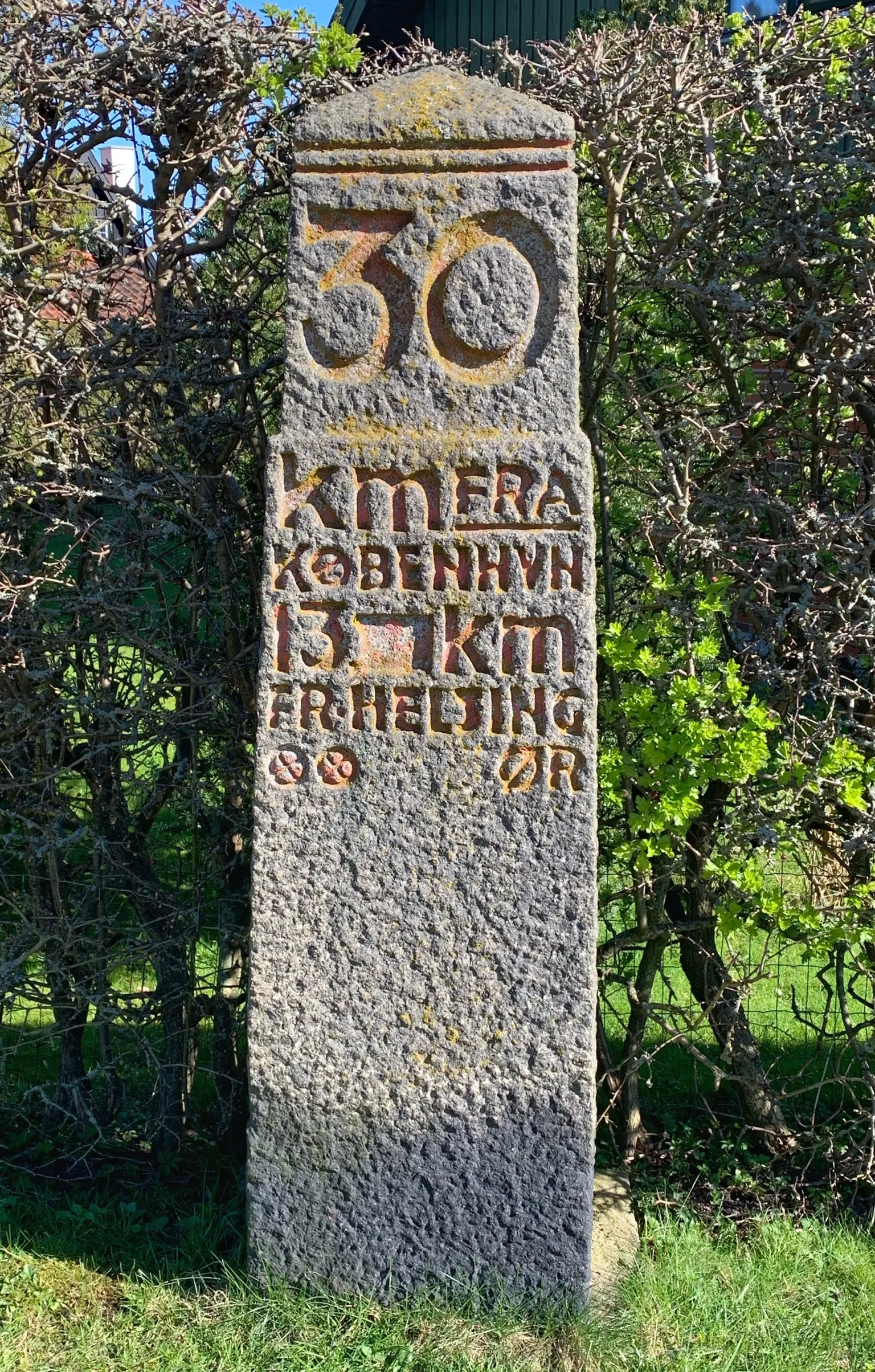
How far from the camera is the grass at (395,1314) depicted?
2.26 metres

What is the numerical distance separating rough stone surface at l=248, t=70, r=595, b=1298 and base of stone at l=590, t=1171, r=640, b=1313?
0.12 m

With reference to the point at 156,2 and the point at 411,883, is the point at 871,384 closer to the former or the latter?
the point at 411,883

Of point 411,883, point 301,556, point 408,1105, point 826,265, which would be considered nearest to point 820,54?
point 826,265

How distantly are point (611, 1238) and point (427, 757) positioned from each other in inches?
50.6

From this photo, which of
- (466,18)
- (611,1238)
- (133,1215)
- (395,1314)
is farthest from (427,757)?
(466,18)

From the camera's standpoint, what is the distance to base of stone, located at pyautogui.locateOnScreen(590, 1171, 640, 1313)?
2.43 meters

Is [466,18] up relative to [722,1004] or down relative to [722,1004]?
up

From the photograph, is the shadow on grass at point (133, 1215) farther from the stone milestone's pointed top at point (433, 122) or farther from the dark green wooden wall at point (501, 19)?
the dark green wooden wall at point (501, 19)

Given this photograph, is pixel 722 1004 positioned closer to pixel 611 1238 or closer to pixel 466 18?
pixel 611 1238

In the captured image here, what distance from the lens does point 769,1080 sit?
124 inches

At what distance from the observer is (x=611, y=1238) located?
2.68m

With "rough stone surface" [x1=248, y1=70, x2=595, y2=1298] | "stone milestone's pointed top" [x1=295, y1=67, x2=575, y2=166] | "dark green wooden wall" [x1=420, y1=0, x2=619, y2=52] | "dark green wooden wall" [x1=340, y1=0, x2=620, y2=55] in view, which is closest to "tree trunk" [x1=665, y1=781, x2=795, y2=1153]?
"rough stone surface" [x1=248, y1=70, x2=595, y2=1298]

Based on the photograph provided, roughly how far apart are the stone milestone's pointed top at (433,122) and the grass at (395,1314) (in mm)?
2386

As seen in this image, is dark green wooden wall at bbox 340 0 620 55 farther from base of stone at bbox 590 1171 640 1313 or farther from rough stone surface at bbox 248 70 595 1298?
base of stone at bbox 590 1171 640 1313
